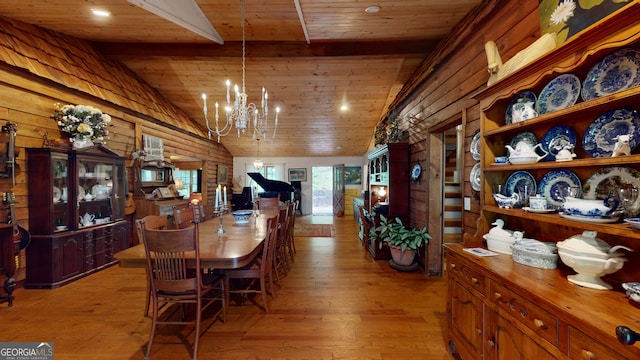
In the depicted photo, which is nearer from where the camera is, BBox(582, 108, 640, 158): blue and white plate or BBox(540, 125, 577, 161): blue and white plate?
BBox(582, 108, 640, 158): blue and white plate

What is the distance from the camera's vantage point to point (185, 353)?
2.11 metres

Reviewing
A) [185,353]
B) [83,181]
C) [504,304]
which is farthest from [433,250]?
[83,181]

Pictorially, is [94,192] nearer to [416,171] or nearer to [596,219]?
[416,171]

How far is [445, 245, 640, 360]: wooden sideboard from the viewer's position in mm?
976

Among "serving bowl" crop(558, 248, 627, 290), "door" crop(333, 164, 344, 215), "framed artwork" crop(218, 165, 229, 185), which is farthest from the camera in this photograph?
"door" crop(333, 164, 344, 215)

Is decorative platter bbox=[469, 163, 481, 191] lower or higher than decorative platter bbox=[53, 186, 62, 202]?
higher

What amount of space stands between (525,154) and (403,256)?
257cm

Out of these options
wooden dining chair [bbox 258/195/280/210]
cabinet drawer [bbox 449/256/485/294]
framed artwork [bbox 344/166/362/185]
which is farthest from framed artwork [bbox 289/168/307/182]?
cabinet drawer [bbox 449/256/485/294]

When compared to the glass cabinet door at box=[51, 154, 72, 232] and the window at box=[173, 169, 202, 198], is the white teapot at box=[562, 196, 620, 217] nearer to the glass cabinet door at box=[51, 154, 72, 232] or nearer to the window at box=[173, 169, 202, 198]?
the glass cabinet door at box=[51, 154, 72, 232]

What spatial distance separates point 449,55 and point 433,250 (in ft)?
8.41

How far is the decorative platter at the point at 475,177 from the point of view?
2504 mm

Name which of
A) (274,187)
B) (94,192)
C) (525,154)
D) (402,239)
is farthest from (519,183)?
(274,187)

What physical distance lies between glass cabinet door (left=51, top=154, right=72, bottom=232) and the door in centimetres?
Result: 750

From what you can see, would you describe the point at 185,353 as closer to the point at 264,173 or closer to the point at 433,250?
the point at 433,250
